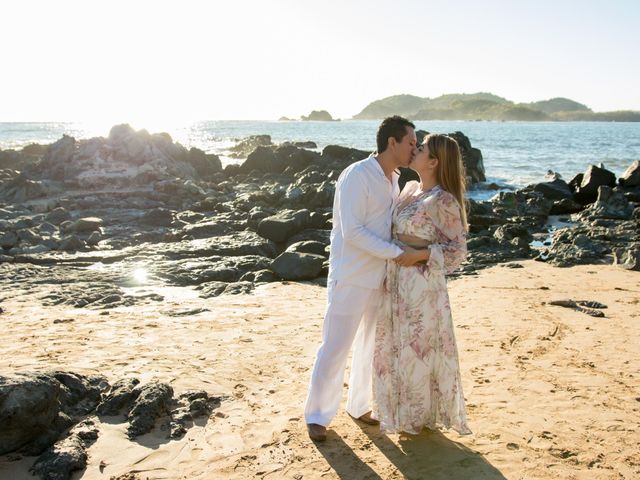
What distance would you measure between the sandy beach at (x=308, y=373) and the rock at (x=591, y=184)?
44.8 ft

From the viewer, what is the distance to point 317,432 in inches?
204

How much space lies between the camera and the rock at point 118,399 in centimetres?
564

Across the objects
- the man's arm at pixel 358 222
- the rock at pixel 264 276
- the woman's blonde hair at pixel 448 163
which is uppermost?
the woman's blonde hair at pixel 448 163

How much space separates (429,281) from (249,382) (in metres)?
2.62

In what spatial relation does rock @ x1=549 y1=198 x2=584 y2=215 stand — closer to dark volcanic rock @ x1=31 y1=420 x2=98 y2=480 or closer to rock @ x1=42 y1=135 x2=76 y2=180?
rock @ x1=42 y1=135 x2=76 y2=180

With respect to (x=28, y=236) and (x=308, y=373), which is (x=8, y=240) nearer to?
(x=28, y=236)

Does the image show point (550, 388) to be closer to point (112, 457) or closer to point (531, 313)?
point (531, 313)

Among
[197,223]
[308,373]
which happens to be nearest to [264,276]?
[308,373]

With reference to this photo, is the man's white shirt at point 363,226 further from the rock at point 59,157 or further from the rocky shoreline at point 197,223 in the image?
the rock at point 59,157

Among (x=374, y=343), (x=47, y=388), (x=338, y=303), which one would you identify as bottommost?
(x=47, y=388)

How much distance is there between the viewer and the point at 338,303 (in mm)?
5094

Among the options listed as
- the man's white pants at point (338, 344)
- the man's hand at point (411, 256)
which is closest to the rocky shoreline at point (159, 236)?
the man's white pants at point (338, 344)

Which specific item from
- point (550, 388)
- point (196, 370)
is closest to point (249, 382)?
point (196, 370)

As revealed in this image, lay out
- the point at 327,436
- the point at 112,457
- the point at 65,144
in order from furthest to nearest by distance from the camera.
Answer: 1. the point at 65,144
2. the point at 327,436
3. the point at 112,457
